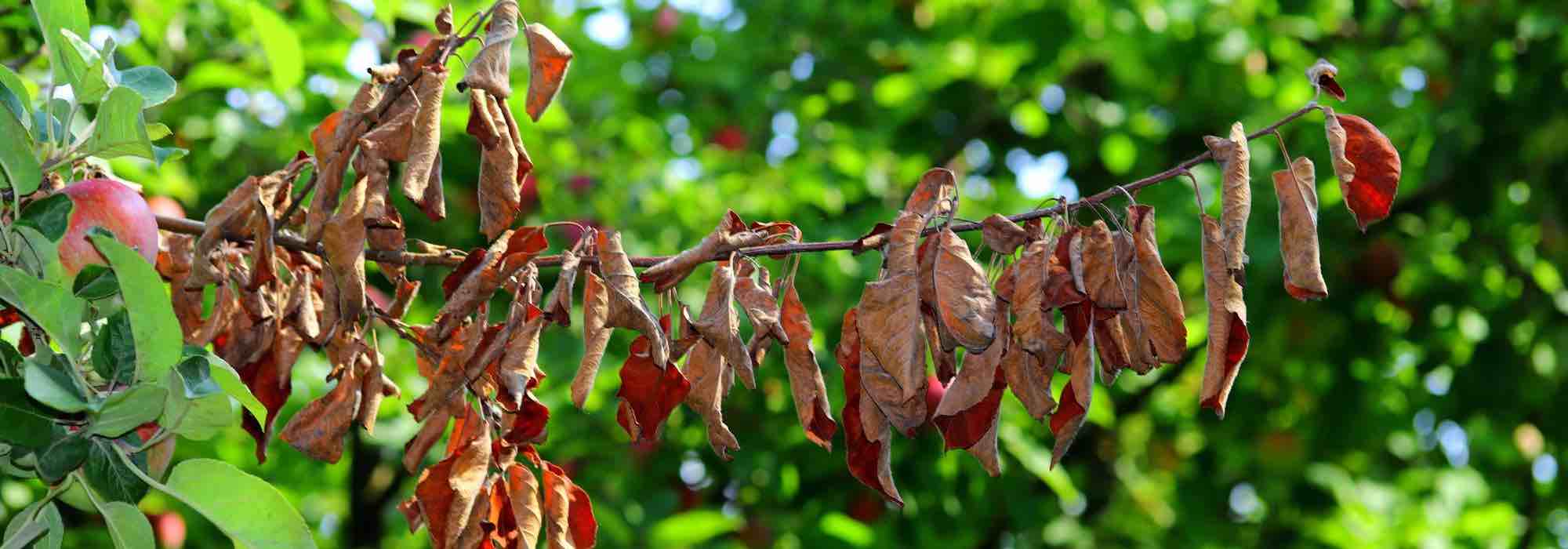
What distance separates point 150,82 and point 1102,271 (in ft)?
2.82

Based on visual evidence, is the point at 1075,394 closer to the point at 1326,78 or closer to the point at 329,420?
the point at 1326,78

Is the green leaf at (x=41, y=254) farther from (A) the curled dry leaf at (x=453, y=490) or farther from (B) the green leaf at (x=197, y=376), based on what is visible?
(A) the curled dry leaf at (x=453, y=490)

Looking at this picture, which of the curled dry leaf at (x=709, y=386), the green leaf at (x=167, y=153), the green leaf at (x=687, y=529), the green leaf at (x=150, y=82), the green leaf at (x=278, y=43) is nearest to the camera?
the curled dry leaf at (x=709, y=386)

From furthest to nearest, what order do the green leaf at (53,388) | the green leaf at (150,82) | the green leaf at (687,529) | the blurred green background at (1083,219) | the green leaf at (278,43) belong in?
1. the blurred green background at (1083,219)
2. the green leaf at (687,529)
3. the green leaf at (278,43)
4. the green leaf at (150,82)
5. the green leaf at (53,388)

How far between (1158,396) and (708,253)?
371cm

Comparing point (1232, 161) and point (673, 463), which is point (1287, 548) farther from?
point (1232, 161)

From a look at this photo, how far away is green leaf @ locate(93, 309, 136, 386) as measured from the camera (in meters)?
1.13

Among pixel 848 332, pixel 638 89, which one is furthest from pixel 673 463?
pixel 848 332

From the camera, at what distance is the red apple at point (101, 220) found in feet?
4.17

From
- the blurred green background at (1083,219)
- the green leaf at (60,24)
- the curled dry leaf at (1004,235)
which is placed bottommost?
the blurred green background at (1083,219)

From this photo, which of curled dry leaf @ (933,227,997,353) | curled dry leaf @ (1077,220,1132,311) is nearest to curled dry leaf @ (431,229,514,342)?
curled dry leaf @ (933,227,997,353)

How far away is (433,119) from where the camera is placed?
1192 mm

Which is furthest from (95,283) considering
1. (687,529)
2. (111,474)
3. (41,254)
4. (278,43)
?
(687,529)

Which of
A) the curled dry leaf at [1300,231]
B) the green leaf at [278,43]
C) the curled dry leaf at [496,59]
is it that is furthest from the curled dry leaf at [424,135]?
the green leaf at [278,43]
